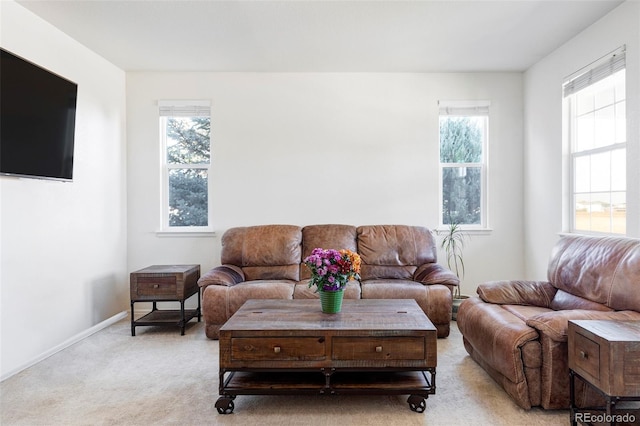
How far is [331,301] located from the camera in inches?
103

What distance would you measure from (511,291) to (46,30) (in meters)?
4.38

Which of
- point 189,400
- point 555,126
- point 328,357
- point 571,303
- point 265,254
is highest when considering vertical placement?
point 555,126

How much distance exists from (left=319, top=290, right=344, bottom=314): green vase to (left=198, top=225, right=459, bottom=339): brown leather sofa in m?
0.94

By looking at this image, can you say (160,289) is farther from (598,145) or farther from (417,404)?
(598,145)

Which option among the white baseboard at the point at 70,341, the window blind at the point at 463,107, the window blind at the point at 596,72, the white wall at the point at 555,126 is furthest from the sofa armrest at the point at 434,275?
the white baseboard at the point at 70,341

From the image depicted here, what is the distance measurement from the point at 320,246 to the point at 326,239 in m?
0.10

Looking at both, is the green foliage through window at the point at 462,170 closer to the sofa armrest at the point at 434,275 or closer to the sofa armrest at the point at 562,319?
the sofa armrest at the point at 434,275

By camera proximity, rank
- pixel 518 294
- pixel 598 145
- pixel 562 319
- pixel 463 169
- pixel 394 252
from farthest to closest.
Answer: pixel 463 169
pixel 394 252
pixel 598 145
pixel 518 294
pixel 562 319

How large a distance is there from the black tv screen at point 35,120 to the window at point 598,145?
179 inches

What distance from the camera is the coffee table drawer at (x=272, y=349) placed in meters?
2.25

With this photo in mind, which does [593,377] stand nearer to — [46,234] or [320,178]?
[320,178]

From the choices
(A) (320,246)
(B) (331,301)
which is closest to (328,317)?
(B) (331,301)

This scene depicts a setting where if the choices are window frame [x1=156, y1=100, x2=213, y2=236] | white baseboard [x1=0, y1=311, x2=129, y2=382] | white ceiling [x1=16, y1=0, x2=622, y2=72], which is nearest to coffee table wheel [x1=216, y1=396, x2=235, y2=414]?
white baseboard [x1=0, y1=311, x2=129, y2=382]

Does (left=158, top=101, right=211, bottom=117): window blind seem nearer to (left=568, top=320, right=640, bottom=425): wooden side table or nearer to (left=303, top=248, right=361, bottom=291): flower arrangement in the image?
(left=303, top=248, right=361, bottom=291): flower arrangement
